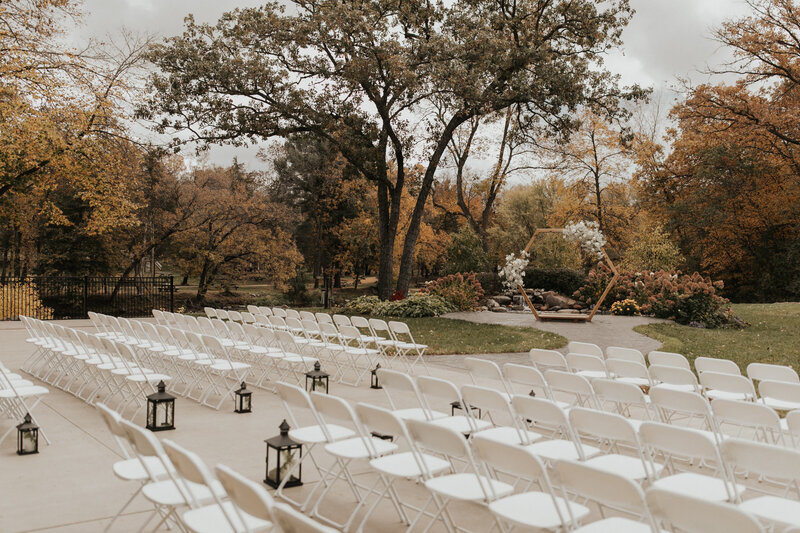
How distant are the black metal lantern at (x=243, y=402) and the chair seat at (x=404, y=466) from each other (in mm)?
3117

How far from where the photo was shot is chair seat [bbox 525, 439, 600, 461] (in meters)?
3.88

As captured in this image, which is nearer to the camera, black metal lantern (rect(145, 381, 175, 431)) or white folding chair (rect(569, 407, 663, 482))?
white folding chair (rect(569, 407, 663, 482))

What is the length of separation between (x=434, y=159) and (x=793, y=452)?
17.8 metres

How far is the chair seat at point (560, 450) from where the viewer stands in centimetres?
388

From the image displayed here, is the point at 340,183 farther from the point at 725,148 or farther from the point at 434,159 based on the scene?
the point at 725,148

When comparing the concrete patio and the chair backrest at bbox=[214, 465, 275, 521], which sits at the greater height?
the chair backrest at bbox=[214, 465, 275, 521]

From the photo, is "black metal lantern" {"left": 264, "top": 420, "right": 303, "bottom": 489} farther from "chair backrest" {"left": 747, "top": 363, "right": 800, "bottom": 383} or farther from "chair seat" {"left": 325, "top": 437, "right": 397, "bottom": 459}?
"chair backrest" {"left": 747, "top": 363, "right": 800, "bottom": 383}

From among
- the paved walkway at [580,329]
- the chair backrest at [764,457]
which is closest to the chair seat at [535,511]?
the chair backrest at [764,457]

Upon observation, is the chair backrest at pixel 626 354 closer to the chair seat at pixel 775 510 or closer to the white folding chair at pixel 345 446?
the chair seat at pixel 775 510

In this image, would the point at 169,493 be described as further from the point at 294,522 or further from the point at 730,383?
the point at 730,383

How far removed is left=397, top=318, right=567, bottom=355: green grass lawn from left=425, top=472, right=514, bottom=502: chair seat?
28.3ft

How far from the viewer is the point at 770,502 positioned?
3066 mm

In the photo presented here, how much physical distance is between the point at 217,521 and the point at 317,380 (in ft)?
16.0

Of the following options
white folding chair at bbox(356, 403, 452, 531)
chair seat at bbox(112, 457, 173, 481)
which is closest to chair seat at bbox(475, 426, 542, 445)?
white folding chair at bbox(356, 403, 452, 531)
